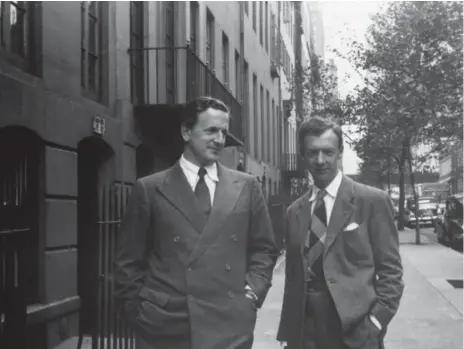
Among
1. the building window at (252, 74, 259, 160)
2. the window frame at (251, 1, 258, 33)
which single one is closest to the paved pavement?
the building window at (252, 74, 259, 160)

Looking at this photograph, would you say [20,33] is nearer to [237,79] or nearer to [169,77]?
[169,77]

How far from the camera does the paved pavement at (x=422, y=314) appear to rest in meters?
8.35

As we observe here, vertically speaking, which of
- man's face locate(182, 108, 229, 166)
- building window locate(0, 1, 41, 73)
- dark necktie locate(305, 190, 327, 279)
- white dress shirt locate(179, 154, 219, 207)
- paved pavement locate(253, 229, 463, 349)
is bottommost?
paved pavement locate(253, 229, 463, 349)

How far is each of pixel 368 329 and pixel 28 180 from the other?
489cm

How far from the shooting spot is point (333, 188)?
3.99 meters

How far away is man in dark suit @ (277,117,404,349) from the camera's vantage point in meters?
3.76

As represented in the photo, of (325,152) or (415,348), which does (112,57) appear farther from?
(325,152)

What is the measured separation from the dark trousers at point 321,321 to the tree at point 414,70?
22875mm

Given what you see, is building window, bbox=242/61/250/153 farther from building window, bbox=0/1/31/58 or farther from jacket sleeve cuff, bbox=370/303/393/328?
jacket sleeve cuff, bbox=370/303/393/328

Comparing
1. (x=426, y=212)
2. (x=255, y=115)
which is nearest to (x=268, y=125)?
(x=255, y=115)

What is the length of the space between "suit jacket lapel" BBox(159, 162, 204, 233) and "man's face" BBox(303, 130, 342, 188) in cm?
66

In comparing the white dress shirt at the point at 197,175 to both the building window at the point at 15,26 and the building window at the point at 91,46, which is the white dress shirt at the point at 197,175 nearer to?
the building window at the point at 15,26

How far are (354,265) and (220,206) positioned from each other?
76cm

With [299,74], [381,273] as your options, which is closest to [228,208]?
[381,273]
